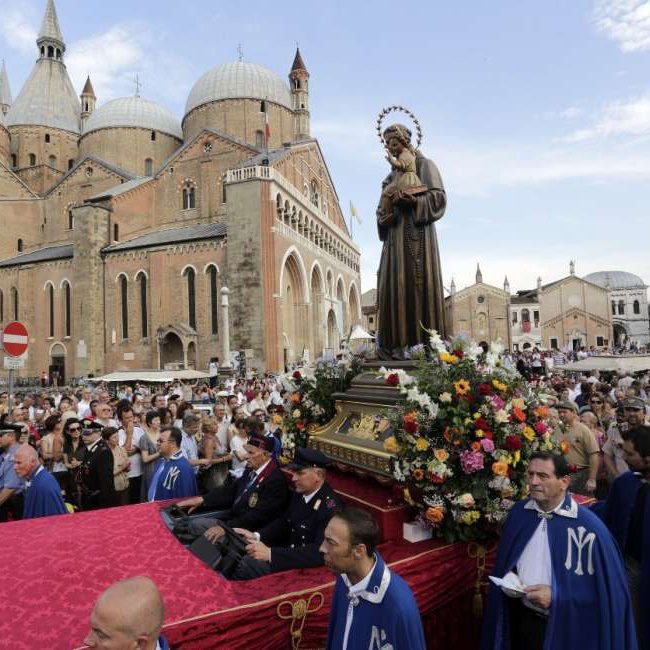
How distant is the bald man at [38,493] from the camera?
4.55 meters

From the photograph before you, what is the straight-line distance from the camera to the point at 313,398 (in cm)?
546

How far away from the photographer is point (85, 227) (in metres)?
31.5

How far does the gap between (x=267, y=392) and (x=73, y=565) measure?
12.2m

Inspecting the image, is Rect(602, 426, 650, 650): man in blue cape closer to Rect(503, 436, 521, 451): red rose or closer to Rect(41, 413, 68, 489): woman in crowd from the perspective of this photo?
Rect(503, 436, 521, 451): red rose

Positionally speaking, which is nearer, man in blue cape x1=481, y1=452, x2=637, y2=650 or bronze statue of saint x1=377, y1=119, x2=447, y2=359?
man in blue cape x1=481, y1=452, x2=637, y2=650

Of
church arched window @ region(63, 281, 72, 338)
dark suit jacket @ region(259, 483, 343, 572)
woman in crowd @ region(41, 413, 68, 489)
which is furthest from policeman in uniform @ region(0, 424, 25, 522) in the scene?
church arched window @ region(63, 281, 72, 338)

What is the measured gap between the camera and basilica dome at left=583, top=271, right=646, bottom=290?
75625 mm

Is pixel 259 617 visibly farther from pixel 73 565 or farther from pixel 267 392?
pixel 267 392

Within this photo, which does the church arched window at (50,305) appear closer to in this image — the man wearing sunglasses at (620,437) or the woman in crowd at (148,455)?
the woman in crowd at (148,455)

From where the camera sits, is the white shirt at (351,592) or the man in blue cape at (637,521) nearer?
the white shirt at (351,592)

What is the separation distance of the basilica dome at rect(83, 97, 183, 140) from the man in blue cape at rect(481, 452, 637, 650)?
43661 millimetres

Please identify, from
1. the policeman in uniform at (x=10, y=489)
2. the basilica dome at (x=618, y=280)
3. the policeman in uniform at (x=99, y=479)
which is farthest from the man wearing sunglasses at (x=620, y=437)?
the basilica dome at (x=618, y=280)

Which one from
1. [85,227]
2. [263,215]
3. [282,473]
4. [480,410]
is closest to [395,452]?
[480,410]

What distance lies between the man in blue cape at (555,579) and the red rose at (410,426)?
31.5 inches
